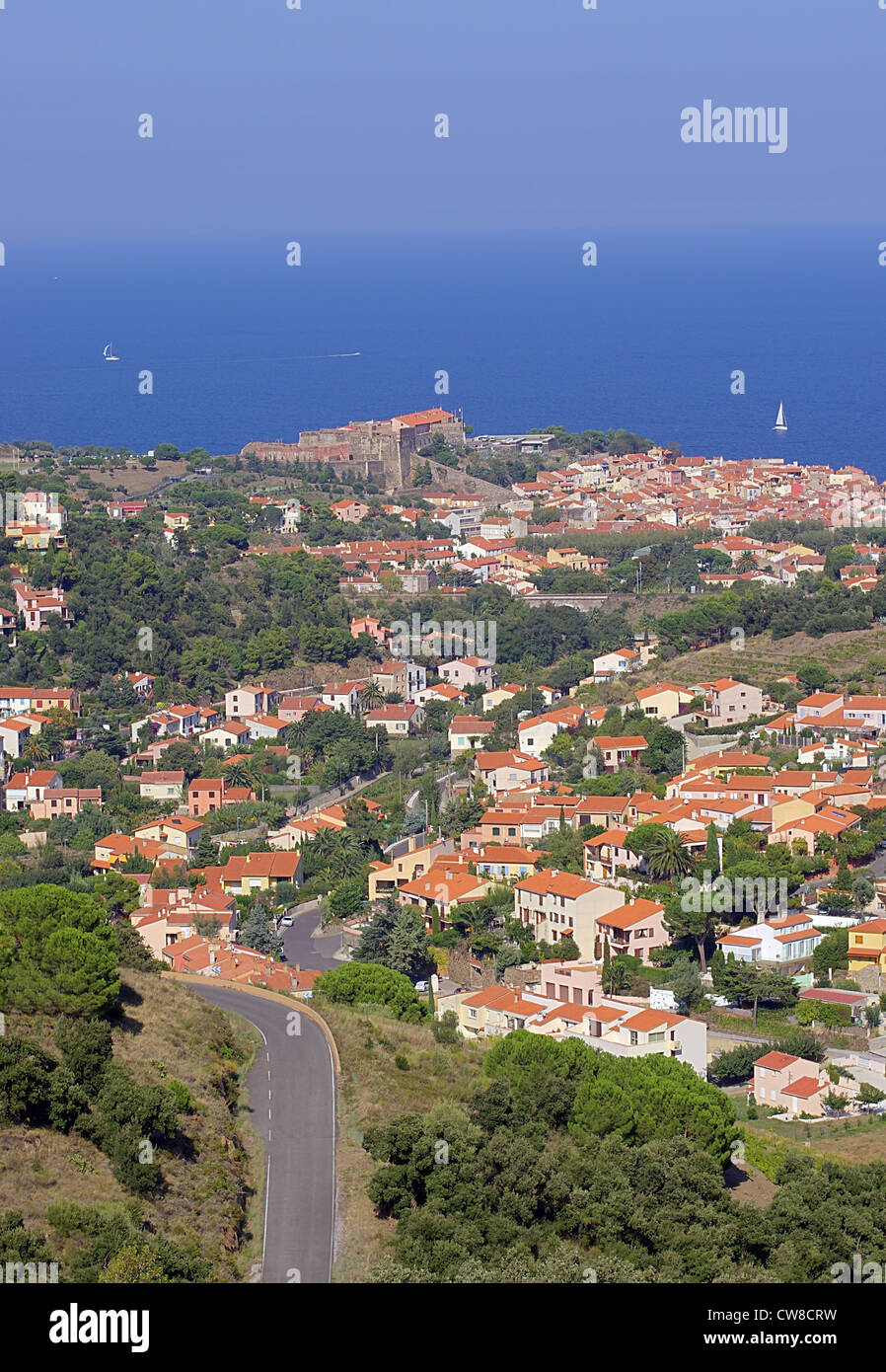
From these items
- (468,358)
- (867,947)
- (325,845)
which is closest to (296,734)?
(325,845)

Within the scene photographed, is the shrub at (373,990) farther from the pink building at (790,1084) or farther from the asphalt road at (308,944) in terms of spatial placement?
the pink building at (790,1084)

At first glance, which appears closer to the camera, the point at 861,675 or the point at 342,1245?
the point at 342,1245

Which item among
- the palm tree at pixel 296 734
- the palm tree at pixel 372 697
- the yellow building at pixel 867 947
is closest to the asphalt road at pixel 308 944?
the yellow building at pixel 867 947

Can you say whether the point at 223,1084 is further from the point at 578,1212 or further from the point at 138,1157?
the point at 578,1212

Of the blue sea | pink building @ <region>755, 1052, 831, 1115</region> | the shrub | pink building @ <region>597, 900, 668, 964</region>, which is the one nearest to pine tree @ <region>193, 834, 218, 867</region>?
pink building @ <region>597, 900, 668, 964</region>
